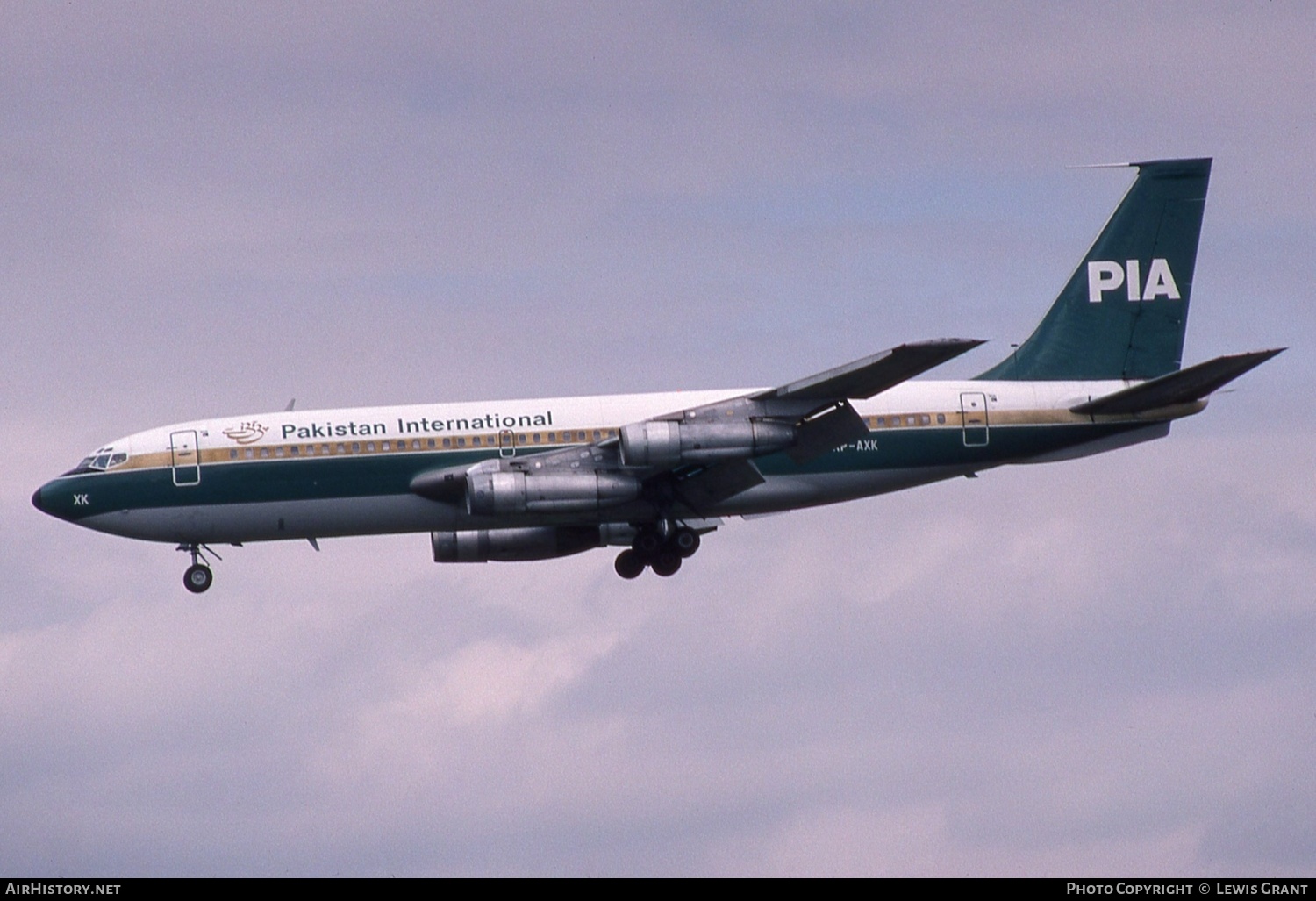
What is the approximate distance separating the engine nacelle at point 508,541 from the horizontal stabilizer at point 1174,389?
15725 mm

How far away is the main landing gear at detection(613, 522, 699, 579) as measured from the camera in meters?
51.5

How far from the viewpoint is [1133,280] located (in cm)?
5791

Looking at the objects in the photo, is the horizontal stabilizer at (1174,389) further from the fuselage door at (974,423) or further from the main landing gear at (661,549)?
the main landing gear at (661,549)

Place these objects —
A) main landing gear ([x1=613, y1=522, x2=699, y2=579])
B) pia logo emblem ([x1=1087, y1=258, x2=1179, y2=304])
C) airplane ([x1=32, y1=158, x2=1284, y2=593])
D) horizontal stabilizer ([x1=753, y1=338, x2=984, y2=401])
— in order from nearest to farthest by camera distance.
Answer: horizontal stabilizer ([x1=753, y1=338, x2=984, y2=401]), airplane ([x1=32, y1=158, x2=1284, y2=593]), main landing gear ([x1=613, y1=522, x2=699, y2=579]), pia logo emblem ([x1=1087, y1=258, x2=1179, y2=304])

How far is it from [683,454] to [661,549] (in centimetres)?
498

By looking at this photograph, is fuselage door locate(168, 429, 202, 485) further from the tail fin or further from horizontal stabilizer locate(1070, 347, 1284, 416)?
horizontal stabilizer locate(1070, 347, 1284, 416)

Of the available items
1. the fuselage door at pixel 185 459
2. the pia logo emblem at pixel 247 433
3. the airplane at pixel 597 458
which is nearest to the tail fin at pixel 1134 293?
the airplane at pixel 597 458

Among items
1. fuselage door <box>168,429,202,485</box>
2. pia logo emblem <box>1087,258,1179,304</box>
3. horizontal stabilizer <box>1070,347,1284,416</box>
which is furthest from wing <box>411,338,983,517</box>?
pia logo emblem <box>1087,258,1179,304</box>

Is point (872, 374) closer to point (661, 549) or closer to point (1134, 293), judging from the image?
point (661, 549)

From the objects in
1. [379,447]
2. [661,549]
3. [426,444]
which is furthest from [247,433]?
[661,549]

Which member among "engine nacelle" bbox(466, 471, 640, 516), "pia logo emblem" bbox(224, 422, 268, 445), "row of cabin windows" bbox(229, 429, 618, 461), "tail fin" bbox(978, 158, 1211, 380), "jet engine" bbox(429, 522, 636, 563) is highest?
"tail fin" bbox(978, 158, 1211, 380)

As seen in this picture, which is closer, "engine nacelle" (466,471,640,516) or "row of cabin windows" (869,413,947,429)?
"engine nacelle" (466,471,640,516)

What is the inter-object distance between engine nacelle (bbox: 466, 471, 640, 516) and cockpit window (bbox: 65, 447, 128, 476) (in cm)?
1060

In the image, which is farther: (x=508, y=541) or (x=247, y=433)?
(x=508, y=541)
